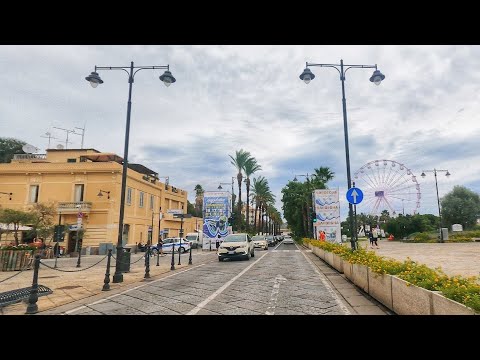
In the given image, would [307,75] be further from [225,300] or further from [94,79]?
[225,300]

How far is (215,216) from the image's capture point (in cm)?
3294

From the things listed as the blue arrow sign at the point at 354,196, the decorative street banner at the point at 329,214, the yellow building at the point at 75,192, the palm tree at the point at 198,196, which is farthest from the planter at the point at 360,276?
the palm tree at the point at 198,196

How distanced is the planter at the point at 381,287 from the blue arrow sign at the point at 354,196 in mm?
4000

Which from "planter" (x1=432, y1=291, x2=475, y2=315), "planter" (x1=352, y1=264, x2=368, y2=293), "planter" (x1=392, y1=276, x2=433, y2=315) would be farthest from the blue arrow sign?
"planter" (x1=432, y1=291, x2=475, y2=315)

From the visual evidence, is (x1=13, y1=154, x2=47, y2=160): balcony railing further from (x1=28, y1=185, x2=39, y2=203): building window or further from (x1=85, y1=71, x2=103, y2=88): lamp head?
(x1=85, y1=71, x2=103, y2=88): lamp head

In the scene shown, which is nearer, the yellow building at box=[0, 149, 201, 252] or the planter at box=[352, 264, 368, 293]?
the planter at box=[352, 264, 368, 293]

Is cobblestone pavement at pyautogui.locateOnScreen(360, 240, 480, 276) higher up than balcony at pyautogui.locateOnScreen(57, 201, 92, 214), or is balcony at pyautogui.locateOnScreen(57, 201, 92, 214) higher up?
balcony at pyautogui.locateOnScreen(57, 201, 92, 214)

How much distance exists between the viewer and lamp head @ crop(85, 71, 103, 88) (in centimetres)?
1187

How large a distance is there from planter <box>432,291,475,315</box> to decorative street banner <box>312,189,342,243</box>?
25715mm
